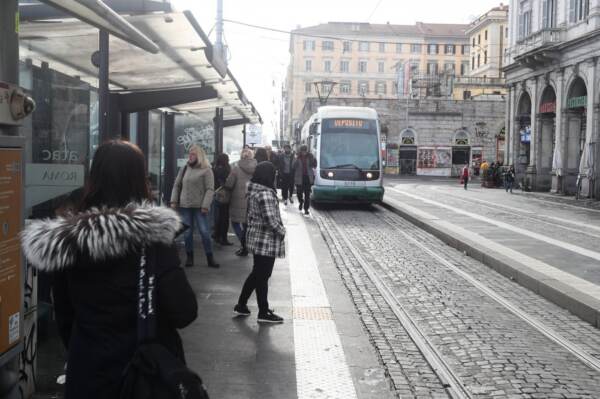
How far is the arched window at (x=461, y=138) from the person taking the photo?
58406 millimetres

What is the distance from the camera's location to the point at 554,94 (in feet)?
116

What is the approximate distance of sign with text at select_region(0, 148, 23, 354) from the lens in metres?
3.69

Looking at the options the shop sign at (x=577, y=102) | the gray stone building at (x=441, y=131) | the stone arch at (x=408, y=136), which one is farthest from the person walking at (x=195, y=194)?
the stone arch at (x=408, y=136)

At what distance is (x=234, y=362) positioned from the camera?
5395 millimetres

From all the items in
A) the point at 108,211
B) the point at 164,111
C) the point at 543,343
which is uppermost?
the point at 164,111

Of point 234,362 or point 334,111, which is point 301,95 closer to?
point 334,111

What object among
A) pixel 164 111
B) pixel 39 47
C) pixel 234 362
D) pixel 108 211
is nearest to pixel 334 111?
pixel 164 111

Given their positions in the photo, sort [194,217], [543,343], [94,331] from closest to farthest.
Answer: [94,331], [543,343], [194,217]

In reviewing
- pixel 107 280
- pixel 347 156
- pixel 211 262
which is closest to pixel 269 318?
pixel 211 262

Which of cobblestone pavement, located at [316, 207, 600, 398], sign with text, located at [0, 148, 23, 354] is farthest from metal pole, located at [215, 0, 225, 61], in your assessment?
sign with text, located at [0, 148, 23, 354]

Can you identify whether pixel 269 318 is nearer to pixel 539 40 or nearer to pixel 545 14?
pixel 539 40

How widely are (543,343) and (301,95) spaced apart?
338 ft

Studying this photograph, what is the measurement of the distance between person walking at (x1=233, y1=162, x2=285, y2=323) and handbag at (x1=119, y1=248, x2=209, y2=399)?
157 inches

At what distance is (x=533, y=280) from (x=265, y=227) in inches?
160
